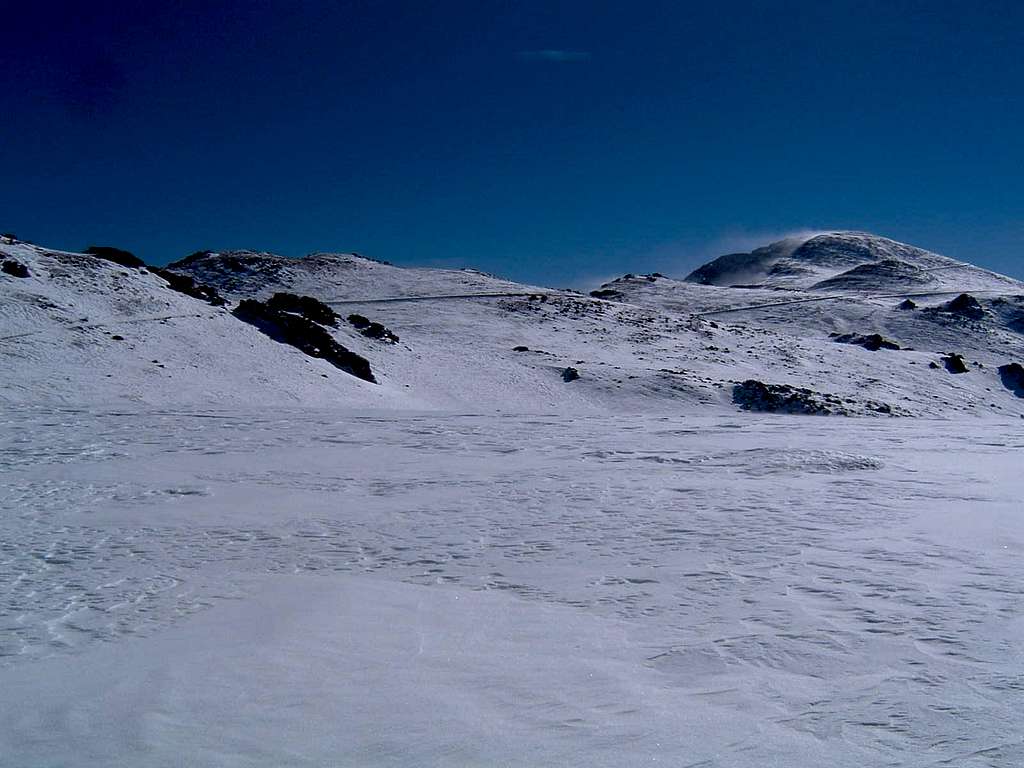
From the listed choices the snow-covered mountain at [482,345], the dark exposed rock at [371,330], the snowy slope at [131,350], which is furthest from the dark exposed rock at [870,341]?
the snowy slope at [131,350]

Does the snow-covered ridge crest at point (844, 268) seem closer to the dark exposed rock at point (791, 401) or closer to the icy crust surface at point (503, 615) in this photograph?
the dark exposed rock at point (791, 401)

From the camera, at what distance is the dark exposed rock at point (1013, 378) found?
38.0 meters

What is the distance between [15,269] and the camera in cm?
2855

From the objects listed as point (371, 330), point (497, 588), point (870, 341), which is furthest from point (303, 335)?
point (870, 341)

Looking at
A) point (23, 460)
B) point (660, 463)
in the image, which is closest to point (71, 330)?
point (23, 460)

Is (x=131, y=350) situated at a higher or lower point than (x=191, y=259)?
lower

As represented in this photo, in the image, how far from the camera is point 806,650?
15.1 feet

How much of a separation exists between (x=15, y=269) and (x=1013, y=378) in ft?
146

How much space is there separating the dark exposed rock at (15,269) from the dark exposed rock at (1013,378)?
42795mm

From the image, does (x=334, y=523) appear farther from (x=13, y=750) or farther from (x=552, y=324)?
(x=552, y=324)

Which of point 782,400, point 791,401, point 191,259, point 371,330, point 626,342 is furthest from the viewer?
point 191,259

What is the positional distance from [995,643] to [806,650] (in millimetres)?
1141

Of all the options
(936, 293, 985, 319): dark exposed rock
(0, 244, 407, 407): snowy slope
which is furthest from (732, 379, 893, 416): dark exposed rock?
(936, 293, 985, 319): dark exposed rock

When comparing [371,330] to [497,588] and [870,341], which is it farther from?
[497,588]
